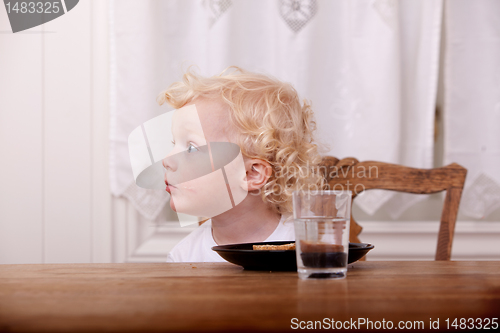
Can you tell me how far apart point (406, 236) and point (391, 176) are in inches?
19.6

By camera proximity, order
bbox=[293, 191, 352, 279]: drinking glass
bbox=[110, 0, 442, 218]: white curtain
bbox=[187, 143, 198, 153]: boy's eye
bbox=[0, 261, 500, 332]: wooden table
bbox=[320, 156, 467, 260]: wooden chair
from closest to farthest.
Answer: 1. bbox=[0, 261, 500, 332]: wooden table
2. bbox=[293, 191, 352, 279]: drinking glass
3. bbox=[187, 143, 198, 153]: boy's eye
4. bbox=[320, 156, 467, 260]: wooden chair
5. bbox=[110, 0, 442, 218]: white curtain

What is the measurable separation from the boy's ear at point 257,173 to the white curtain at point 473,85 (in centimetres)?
76

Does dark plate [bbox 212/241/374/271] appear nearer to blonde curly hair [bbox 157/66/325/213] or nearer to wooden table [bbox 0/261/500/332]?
wooden table [bbox 0/261/500/332]

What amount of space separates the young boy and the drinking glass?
393 millimetres

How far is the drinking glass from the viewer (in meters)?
0.46

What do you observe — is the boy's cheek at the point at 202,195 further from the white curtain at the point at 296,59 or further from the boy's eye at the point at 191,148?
the white curtain at the point at 296,59


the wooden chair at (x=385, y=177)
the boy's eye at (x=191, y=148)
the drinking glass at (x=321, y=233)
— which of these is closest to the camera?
the drinking glass at (x=321, y=233)

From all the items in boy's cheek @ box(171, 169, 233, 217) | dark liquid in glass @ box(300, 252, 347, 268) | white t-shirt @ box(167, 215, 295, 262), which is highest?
dark liquid in glass @ box(300, 252, 347, 268)

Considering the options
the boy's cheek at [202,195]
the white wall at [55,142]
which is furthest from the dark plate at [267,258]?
the white wall at [55,142]

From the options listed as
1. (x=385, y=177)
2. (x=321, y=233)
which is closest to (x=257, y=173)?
(x=385, y=177)

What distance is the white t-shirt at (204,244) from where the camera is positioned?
0.92 m

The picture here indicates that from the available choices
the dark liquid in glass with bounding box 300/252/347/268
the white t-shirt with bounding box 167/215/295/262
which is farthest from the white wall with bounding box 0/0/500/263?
the dark liquid in glass with bounding box 300/252/347/268

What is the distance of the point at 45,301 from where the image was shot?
0.35 m

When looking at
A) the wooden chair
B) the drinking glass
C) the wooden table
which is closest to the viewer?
the wooden table
